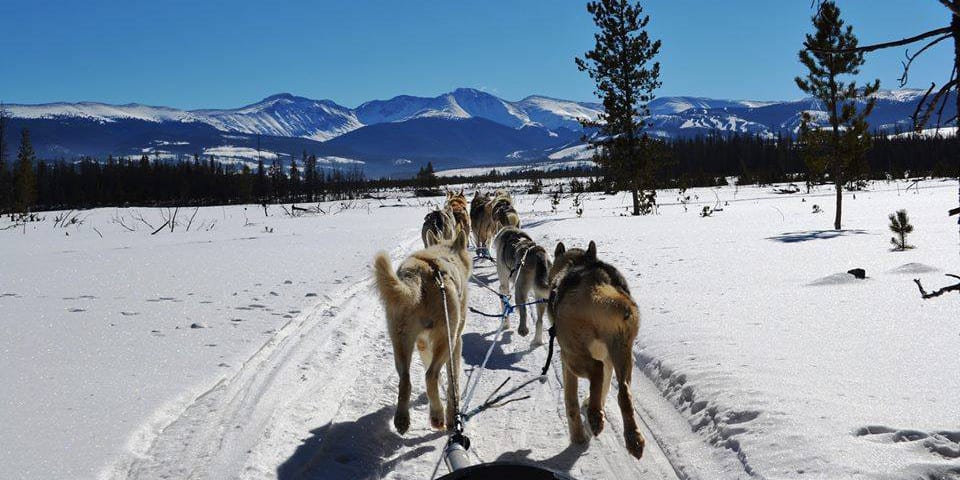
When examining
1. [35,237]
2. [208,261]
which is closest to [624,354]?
[208,261]

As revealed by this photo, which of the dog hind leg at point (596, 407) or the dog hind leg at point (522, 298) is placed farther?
the dog hind leg at point (522, 298)

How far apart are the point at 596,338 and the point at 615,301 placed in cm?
26

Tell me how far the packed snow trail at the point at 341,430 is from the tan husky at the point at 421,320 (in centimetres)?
29

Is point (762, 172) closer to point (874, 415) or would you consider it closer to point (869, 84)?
point (869, 84)

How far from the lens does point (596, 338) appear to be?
351cm

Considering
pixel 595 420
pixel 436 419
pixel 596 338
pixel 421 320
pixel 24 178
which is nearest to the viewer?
pixel 595 420

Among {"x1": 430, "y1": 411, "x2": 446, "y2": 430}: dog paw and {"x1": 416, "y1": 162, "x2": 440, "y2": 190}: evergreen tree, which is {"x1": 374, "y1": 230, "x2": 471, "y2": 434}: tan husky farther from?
{"x1": 416, "y1": 162, "x2": 440, "y2": 190}: evergreen tree

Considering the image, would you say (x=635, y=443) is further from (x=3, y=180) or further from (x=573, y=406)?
(x=3, y=180)

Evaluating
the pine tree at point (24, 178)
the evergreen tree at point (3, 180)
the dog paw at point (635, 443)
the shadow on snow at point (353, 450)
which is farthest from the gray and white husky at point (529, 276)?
the pine tree at point (24, 178)

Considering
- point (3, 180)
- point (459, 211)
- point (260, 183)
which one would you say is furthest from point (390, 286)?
point (260, 183)

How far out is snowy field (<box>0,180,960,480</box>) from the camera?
140 inches

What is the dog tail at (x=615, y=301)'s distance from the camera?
133 inches

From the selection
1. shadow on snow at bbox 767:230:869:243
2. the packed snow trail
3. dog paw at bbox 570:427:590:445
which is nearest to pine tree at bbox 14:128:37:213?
shadow on snow at bbox 767:230:869:243

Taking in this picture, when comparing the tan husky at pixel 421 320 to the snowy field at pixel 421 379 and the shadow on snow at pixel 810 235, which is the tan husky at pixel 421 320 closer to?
the snowy field at pixel 421 379
